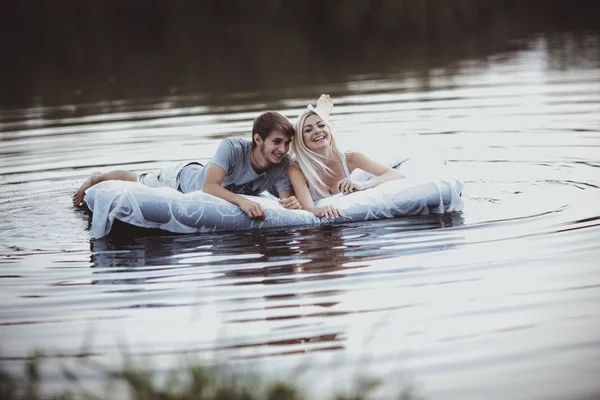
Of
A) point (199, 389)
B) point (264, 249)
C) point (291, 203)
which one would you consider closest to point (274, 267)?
point (264, 249)

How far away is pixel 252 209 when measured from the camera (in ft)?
25.0

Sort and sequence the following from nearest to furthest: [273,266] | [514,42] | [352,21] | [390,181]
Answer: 1. [273,266]
2. [390,181]
3. [514,42]
4. [352,21]

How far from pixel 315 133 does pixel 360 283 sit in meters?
2.36

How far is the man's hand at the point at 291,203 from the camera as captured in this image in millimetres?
7906

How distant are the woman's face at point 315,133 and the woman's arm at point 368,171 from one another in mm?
373

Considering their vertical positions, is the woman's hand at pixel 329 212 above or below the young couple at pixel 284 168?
below

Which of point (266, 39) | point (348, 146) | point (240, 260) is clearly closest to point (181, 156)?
point (348, 146)

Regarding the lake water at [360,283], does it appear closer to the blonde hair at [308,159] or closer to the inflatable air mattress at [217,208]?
the inflatable air mattress at [217,208]

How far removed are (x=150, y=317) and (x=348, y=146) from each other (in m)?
6.00

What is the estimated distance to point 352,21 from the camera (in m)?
29.1

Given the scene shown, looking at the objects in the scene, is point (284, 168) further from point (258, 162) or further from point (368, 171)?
point (368, 171)

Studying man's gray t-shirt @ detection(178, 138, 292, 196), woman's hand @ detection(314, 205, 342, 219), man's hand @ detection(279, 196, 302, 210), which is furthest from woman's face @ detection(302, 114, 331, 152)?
woman's hand @ detection(314, 205, 342, 219)

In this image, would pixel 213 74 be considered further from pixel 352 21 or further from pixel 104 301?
pixel 104 301

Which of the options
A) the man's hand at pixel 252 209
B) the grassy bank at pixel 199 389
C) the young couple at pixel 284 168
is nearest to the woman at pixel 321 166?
the young couple at pixel 284 168
